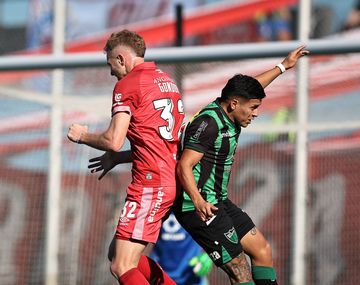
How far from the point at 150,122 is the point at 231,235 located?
0.93m

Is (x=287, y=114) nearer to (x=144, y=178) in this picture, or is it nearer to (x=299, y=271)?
(x=299, y=271)

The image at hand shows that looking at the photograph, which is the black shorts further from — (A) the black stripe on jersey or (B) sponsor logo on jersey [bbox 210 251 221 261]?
(A) the black stripe on jersey

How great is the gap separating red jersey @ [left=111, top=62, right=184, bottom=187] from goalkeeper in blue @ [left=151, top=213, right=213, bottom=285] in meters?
2.29

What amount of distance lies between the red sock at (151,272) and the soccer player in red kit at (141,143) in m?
0.23

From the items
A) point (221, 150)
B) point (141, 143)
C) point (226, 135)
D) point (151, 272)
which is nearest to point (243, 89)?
point (226, 135)

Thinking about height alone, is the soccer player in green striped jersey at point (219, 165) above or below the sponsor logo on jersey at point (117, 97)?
below

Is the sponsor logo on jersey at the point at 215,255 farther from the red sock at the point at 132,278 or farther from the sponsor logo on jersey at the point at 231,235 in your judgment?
the red sock at the point at 132,278

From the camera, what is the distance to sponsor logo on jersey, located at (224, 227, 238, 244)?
673cm

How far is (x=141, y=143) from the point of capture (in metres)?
6.62

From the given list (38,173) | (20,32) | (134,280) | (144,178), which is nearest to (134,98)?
(144,178)

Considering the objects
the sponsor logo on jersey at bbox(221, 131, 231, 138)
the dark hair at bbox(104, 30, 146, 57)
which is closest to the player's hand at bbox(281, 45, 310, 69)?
the sponsor logo on jersey at bbox(221, 131, 231, 138)

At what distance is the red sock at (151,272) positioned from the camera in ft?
22.8

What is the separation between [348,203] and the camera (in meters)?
9.15

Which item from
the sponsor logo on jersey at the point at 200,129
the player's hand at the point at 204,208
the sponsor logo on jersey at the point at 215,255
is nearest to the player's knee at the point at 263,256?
the sponsor logo on jersey at the point at 215,255
